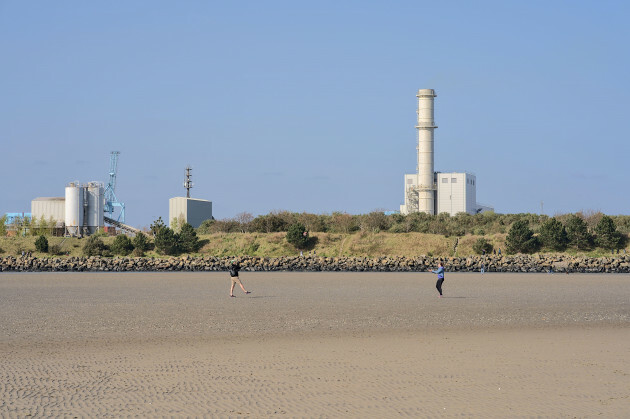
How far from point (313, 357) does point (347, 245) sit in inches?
2070

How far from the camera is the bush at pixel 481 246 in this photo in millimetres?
62016

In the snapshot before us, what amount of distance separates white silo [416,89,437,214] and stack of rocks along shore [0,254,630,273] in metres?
30.3

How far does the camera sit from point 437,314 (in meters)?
21.0

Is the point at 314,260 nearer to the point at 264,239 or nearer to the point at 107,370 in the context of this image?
the point at 264,239

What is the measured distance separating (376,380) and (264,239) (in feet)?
187

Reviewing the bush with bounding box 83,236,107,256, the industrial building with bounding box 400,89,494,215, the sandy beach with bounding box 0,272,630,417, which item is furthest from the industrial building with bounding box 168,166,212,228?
the sandy beach with bounding box 0,272,630,417

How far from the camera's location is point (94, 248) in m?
69.6

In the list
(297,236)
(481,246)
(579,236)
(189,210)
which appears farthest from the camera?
(189,210)

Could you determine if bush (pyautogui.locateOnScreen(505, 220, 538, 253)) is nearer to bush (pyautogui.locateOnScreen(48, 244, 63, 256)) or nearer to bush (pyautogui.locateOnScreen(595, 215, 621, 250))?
bush (pyautogui.locateOnScreen(595, 215, 621, 250))

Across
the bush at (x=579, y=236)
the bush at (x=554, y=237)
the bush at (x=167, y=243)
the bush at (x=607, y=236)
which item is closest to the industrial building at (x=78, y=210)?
the bush at (x=167, y=243)

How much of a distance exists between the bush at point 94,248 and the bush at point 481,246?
34598mm

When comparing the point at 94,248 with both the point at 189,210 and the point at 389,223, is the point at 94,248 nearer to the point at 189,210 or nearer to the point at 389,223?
the point at 189,210

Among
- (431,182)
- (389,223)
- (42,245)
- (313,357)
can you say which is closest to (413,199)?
(431,182)

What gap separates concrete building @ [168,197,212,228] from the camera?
90562 millimetres
